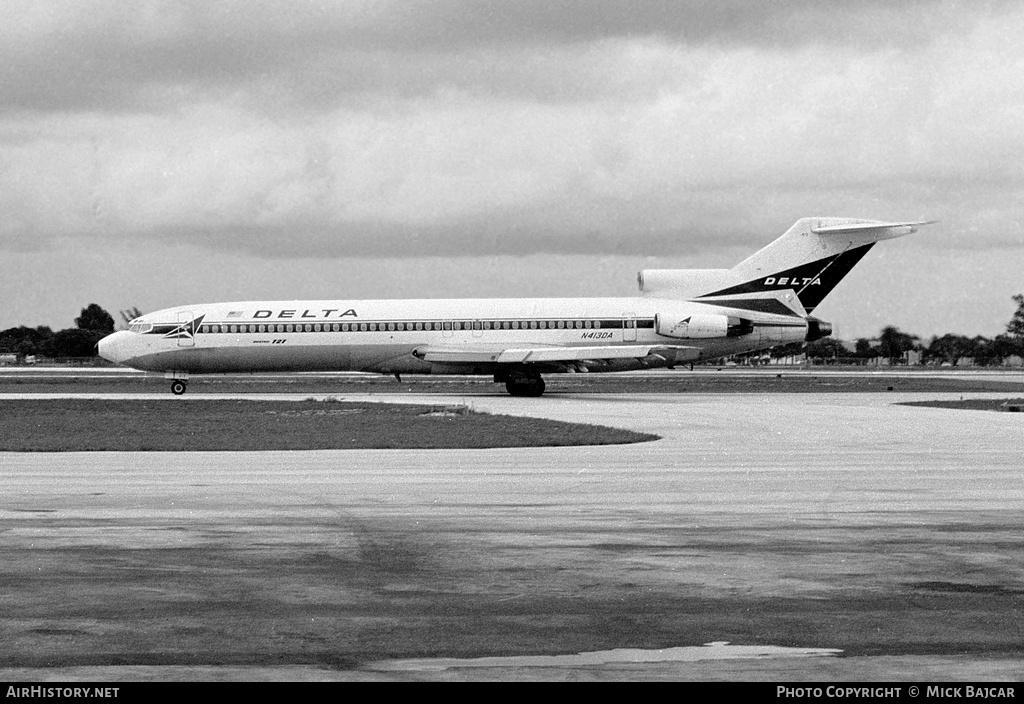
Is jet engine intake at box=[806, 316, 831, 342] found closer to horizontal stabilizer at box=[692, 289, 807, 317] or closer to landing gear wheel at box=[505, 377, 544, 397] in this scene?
horizontal stabilizer at box=[692, 289, 807, 317]

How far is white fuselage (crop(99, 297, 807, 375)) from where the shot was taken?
1833 inches

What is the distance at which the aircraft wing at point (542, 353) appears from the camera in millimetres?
44781

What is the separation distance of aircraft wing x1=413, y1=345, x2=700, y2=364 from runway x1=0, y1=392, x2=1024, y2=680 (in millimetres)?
24817

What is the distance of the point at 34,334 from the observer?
588ft

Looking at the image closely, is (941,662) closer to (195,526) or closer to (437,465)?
(195,526)

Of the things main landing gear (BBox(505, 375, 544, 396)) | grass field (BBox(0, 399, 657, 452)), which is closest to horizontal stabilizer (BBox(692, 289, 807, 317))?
main landing gear (BBox(505, 375, 544, 396))

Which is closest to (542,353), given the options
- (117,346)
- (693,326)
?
(693,326)

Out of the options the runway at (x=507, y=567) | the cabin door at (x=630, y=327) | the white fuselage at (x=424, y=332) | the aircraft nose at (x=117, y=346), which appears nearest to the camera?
the runway at (x=507, y=567)

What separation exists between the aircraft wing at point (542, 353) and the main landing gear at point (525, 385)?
1279mm

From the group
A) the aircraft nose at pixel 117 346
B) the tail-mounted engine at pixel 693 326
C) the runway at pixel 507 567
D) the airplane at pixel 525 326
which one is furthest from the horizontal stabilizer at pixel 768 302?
the runway at pixel 507 567

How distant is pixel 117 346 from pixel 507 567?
41658 millimetres

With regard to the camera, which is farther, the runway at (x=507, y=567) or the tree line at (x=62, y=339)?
the tree line at (x=62, y=339)

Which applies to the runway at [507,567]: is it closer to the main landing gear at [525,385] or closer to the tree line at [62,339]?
the main landing gear at [525,385]
